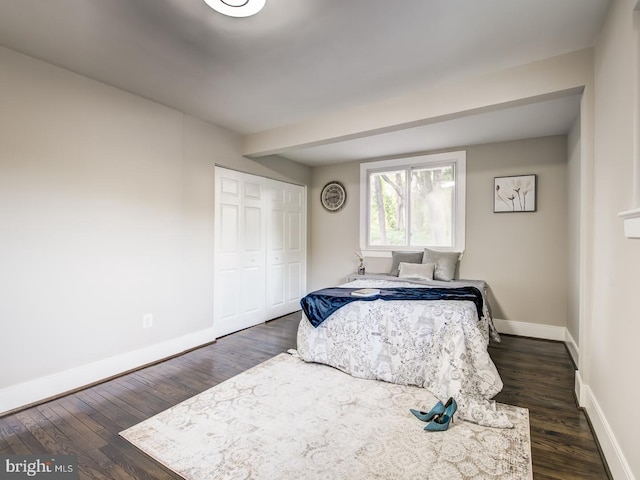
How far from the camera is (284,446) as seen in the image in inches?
69.7

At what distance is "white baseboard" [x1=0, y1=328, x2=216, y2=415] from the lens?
220 cm

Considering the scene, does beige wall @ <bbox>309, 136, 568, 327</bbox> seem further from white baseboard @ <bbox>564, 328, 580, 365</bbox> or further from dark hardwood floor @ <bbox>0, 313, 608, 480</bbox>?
dark hardwood floor @ <bbox>0, 313, 608, 480</bbox>

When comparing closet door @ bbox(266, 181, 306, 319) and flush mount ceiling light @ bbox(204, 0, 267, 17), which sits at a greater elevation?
flush mount ceiling light @ bbox(204, 0, 267, 17)

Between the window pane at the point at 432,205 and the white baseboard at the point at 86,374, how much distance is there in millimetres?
3191

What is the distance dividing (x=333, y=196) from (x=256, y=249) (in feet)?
5.34

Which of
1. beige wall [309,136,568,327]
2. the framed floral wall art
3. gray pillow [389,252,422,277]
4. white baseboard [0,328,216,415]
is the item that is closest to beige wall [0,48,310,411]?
white baseboard [0,328,216,415]

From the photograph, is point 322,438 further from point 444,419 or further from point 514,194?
point 514,194

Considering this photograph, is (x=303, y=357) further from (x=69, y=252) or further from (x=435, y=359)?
(x=69, y=252)

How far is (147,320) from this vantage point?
3.02 meters

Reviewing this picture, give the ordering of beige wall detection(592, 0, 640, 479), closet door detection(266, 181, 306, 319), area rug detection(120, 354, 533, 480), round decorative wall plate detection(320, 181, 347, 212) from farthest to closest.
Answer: round decorative wall plate detection(320, 181, 347, 212) < closet door detection(266, 181, 306, 319) < area rug detection(120, 354, 533, 480) < beige wall detection(592, 0, 640, 479)

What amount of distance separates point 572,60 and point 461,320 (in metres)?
1.96

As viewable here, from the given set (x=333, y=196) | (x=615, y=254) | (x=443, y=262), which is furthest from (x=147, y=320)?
(x=615, y=254)

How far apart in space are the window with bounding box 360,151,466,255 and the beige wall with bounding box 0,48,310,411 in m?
2.45

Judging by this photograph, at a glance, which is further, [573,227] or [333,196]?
[333,196]
